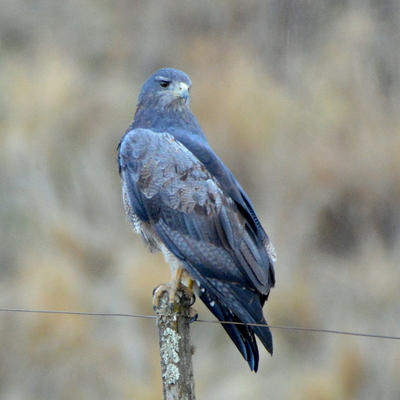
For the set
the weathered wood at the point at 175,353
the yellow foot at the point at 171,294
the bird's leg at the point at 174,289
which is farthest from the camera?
the bird's leg at the point at 174,289

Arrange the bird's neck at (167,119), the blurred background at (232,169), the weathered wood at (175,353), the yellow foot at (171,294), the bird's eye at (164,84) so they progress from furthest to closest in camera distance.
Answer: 1. the blurred background at (232,169)
2. the bird's eye at (164,84)
3. the bird's neck at (167,119)
4. the yellow foot at (171,294)
5. the weathered wood at (175,353)

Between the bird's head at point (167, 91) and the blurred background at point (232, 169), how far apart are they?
4.03 metres

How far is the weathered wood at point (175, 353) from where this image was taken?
11.1 feet

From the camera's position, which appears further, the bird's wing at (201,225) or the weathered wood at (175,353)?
the bird's wing at (201,225)

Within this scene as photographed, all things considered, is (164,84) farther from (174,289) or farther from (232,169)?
(232,169)

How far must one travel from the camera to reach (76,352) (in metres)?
8.30

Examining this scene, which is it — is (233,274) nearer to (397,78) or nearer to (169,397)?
(169,397)

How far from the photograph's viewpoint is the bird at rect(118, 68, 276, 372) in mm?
3852

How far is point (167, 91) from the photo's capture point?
4.61 metres

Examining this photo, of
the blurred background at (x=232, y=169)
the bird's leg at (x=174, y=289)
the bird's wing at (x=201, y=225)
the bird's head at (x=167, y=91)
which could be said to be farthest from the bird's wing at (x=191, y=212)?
the blurred background at (x=232, y=169)

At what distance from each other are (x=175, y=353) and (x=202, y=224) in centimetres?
84

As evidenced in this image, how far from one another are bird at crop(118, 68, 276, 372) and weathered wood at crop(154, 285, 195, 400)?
1.02 feet

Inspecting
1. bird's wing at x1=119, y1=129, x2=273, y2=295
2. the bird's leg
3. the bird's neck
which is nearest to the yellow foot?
the bird's leg

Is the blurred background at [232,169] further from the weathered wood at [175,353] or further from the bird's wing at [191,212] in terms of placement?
the weathered wood at [175,353]
